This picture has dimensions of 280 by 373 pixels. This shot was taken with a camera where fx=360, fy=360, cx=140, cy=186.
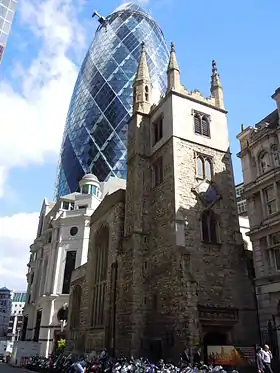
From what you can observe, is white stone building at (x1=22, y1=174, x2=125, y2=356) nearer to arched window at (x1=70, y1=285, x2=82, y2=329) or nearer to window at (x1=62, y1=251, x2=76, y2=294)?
window at (x1=62, y1=251, x2=76, y2=294)

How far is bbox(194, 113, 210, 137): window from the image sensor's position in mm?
25680

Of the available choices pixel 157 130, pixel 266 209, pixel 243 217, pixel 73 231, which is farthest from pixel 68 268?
pixel 266 209

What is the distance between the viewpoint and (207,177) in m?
24.2

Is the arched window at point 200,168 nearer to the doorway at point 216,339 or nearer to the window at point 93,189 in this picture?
the doorway at point 216,339

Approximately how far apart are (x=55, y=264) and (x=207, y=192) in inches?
1009

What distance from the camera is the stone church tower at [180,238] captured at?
63.6 feet

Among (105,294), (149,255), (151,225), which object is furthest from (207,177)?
(105,294)

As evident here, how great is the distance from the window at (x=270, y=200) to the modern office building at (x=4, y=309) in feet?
355

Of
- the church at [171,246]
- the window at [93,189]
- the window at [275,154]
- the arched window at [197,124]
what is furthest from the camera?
the window at [93,189]

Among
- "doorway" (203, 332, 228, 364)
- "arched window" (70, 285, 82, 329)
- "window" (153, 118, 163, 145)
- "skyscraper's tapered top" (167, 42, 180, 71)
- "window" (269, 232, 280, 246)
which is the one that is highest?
"skyscraper's tapered top" (167, 42, 180, 71)

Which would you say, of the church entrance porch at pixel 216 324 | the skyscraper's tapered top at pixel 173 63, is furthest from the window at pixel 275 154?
the skyscraper's tapered top at pixel 173 63

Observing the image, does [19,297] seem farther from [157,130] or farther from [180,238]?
[180,238]

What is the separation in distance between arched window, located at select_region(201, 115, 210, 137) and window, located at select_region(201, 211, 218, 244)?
6.25 m

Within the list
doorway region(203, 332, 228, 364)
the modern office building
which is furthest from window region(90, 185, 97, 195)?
the modern office building
